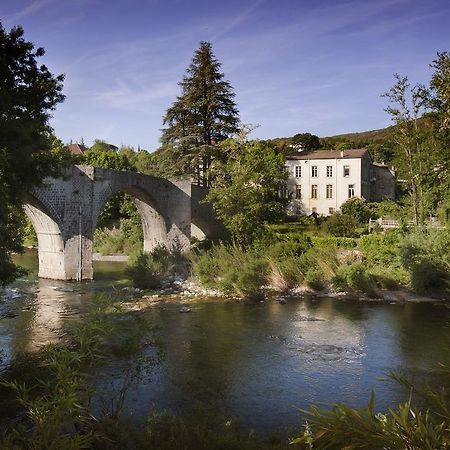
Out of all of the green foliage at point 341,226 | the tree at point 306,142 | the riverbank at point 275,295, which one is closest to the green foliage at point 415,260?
the riverbank at point 275,295

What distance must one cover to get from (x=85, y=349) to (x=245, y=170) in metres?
18.5

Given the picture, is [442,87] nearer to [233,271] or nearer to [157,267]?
[233,271]

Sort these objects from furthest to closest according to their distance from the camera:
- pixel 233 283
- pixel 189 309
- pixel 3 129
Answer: pixel 233 283 < pixel 189 309 < pixel 3 129

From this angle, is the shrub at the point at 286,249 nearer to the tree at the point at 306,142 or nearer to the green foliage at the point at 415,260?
the green foliage at the point at 415,260

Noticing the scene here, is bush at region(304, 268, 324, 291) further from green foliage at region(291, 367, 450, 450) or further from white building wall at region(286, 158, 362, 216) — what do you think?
white building wall at region(286, 158, 362, 216)

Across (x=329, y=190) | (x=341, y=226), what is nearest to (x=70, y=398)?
(x=341, y=226)

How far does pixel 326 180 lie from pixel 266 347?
2984cm

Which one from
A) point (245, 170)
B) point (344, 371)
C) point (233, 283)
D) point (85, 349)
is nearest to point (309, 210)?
point (245, 170)

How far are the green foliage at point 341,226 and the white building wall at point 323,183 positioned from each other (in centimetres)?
979

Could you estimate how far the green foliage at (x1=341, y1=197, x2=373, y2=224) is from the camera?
33.1 meters

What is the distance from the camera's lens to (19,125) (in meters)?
9.51

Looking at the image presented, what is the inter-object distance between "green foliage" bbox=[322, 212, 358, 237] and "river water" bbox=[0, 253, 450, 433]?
10.00 m

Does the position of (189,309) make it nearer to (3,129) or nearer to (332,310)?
(332,310)

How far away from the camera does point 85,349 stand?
6.17 m
